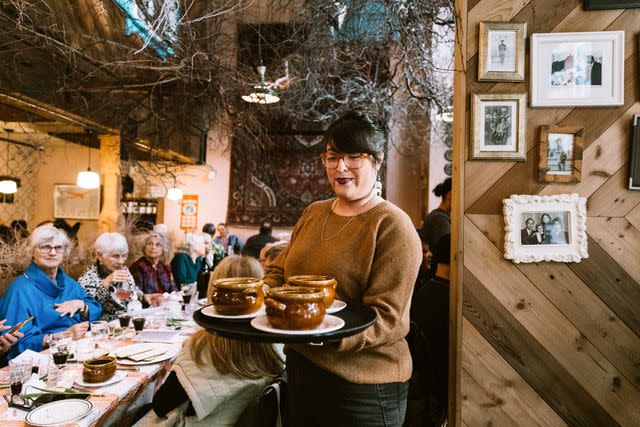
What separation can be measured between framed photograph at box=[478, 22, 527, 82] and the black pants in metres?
1.16

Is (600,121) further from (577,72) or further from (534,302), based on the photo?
(534,302)

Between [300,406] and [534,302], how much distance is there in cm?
93

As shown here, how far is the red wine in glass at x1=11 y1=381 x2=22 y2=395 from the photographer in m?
1.64

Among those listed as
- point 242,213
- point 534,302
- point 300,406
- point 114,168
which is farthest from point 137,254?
point 534,302

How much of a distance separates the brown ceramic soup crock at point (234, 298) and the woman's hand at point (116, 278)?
238 centimetres

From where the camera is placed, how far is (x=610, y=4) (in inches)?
62.2

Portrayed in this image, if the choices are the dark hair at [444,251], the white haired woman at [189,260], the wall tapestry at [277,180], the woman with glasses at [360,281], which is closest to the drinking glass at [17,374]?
the woman with glasses at [360,281]

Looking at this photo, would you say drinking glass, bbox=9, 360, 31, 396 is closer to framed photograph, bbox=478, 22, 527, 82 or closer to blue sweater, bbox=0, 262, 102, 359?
blue sweater, bbox=0, 262, 102, 359

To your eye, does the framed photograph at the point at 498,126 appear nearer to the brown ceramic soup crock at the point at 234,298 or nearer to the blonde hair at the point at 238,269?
the brown ceramic soup crock at the point at 234,298

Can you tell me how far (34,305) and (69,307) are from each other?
19 cm

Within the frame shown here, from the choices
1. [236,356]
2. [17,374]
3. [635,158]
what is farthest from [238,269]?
[635,158]

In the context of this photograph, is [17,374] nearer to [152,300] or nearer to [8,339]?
[8,339]

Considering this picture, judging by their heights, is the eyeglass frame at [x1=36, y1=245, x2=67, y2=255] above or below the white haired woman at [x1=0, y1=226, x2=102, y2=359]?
above

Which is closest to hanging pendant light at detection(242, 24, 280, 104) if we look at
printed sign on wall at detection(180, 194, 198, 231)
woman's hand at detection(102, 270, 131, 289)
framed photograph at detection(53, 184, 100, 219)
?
woman's hand at detection(102, 270, 131, 289)
